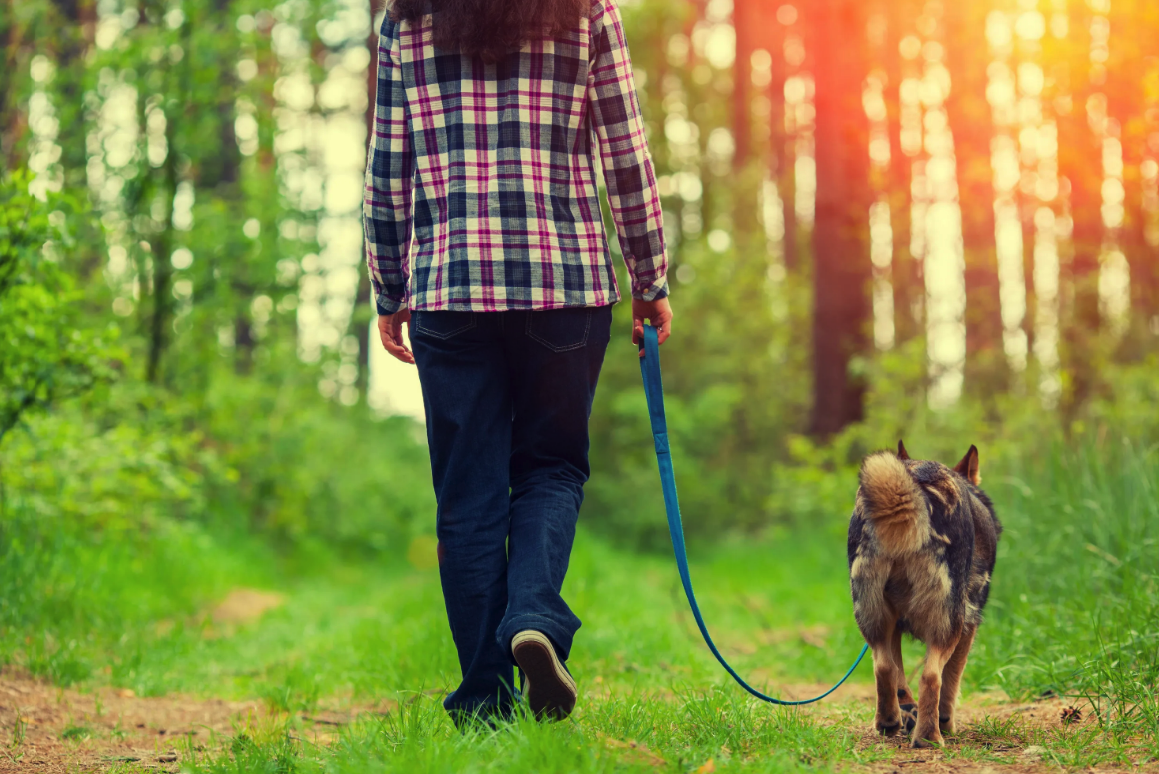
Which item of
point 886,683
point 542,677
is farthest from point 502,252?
point 886,683

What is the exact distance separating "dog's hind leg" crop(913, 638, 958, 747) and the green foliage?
4076 millimetres

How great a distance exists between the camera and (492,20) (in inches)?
107

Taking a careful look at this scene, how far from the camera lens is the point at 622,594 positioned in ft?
23.6

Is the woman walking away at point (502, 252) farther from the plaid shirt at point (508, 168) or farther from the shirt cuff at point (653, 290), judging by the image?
the shirt cuff at point (653, 290)

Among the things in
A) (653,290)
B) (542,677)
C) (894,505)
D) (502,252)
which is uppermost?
(502,252)

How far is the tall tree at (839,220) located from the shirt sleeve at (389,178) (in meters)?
8.29

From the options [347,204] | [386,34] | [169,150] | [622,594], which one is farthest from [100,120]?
[386,34]

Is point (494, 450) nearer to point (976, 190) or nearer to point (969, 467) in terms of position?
point (969, 467)

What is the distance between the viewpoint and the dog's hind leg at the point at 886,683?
9.77 ft

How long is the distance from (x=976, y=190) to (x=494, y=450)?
13982mm

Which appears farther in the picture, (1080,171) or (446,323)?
(1080,171)

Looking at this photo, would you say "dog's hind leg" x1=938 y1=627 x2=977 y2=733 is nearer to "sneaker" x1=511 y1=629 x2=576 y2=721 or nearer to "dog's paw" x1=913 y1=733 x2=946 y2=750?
"dog's paw" x1=913 y1=733 x2=946 y2=750

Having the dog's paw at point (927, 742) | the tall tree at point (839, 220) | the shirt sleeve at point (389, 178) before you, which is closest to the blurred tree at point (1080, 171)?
the tall tree at point (839, 220)

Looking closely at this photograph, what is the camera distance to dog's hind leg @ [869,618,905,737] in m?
2.98
